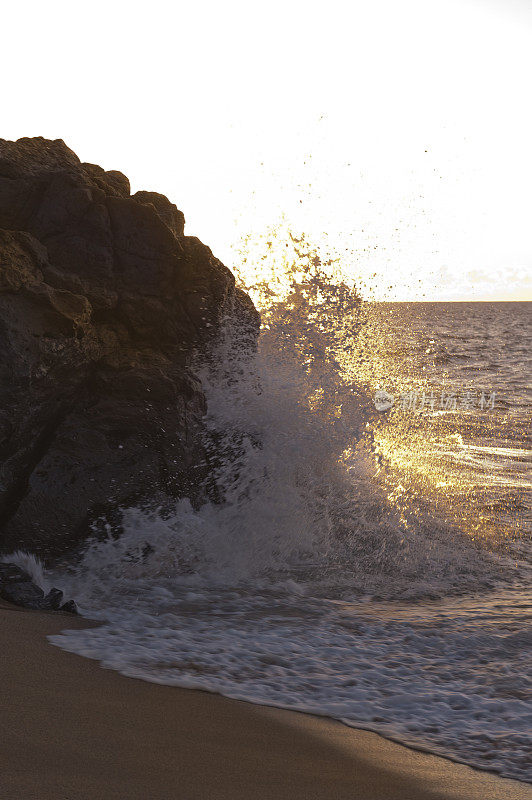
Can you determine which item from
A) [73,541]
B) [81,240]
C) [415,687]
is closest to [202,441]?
[73,541]

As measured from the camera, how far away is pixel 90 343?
18.8 feet

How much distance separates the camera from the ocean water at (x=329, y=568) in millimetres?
3363

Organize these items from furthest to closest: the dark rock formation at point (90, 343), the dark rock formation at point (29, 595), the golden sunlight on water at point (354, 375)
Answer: the golden sunlight on water at point (354, 375), the dark rock formation at point (90, 343), the dark rock formation at point (29, 595)

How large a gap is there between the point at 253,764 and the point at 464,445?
30.2ft

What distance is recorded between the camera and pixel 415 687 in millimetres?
3451

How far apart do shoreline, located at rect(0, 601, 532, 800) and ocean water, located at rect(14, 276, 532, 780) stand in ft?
0.66

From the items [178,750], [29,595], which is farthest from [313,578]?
[178,750]

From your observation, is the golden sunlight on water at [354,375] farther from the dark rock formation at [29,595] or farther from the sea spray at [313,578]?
the dark rock formation at [29,595]

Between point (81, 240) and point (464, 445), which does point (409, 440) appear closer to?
point (464, 445)

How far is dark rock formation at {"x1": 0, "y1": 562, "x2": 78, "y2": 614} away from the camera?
4129mm

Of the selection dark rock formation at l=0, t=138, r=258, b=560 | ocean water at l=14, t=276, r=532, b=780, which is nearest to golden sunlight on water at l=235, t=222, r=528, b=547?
ocean water at l=14, t=276, r=532, b=780

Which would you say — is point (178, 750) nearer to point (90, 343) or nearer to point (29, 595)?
point (29, 595)

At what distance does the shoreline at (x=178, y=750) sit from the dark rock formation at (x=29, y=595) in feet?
2.78

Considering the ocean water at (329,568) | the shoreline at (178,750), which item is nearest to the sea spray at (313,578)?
the ocean water at (329,568)
